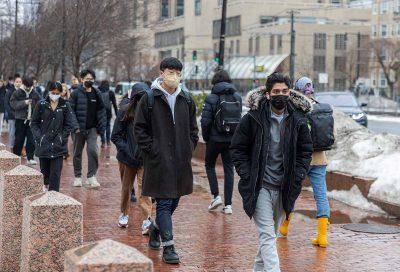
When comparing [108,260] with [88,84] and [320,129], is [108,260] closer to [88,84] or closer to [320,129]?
[320,129]

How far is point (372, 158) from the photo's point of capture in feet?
41.4

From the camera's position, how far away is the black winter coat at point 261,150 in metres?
6.53

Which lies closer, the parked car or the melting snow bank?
the melting snow bank

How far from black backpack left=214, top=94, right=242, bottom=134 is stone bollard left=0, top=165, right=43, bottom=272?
3.25 meters

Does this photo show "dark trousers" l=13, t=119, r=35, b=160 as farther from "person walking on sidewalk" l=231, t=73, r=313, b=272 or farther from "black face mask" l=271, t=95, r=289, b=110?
"black face mask" l=271, t=95, r=289, b=110

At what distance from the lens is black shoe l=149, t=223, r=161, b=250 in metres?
8.38

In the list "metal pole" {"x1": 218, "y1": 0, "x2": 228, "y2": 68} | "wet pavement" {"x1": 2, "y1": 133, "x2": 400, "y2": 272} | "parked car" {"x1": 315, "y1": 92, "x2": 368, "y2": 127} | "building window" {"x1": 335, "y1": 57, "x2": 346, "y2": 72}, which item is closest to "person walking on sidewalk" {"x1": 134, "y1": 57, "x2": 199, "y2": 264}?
"wet pavement" {"x1": 2, "y1": 133, "x2": 400, "y2": 272}

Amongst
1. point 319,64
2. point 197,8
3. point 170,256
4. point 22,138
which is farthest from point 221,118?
point 197,8

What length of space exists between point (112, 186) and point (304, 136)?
7.27 meters

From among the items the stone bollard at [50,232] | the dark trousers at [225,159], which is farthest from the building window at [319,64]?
the stone bollard at [50,232]

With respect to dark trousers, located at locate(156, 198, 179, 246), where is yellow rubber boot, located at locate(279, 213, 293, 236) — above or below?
below

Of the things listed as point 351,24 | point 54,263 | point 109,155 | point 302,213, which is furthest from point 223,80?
point 351,24

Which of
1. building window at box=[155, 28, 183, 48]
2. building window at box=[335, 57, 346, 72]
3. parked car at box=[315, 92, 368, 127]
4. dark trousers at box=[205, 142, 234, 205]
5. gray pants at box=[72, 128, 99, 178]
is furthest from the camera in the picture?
building window at box=[155, 28, 183, 48]

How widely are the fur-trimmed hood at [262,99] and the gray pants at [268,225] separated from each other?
28.1 inches
